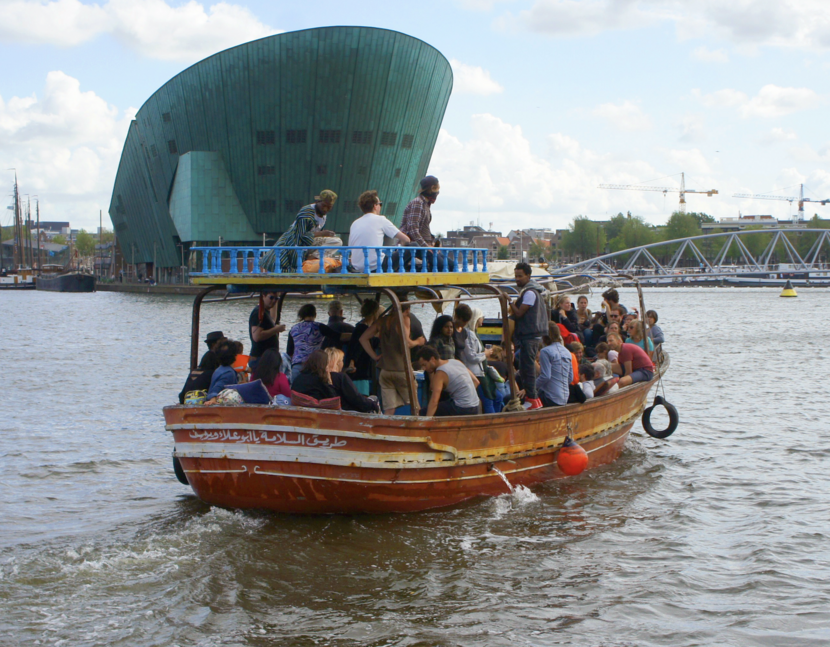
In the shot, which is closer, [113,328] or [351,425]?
[351,425]

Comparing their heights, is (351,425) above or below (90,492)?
above

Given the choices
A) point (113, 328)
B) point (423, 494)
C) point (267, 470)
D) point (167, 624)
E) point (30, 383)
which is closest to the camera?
point (167, 624)

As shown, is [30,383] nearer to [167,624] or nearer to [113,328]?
[167,624]

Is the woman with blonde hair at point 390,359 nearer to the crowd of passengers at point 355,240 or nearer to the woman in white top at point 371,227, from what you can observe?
the crowd of passengers at point 355,240

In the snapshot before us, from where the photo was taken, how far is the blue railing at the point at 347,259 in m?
8.01

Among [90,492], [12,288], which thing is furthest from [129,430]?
[12,288]

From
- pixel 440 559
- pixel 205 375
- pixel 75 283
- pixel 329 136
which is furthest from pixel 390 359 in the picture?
pixel 75 283

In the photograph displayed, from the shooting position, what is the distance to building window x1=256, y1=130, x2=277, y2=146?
65.6 metres

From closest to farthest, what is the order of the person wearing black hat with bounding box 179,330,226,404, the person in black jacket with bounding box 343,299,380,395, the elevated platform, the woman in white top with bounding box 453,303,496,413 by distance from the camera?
the elevated platform
the person wearing black hat with bounding box 179,330,226,404
the woman in white top with bounding box 453,303,496,413
the person in black jacket with bounding box 343,299,380,395

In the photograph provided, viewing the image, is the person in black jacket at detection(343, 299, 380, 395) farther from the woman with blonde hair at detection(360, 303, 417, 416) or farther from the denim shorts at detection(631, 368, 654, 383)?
the denim shorts at detection(631, 368, 654, 383)

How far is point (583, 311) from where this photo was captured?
15.8 metres

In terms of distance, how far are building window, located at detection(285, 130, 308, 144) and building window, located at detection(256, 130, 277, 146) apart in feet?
3.56

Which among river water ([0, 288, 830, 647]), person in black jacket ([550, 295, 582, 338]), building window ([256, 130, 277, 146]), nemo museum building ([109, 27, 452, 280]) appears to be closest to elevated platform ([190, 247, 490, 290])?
river water ([0, 288, 830, 647])

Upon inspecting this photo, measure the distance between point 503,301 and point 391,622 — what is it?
3.81 meters
